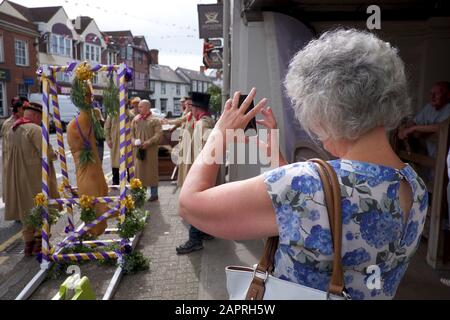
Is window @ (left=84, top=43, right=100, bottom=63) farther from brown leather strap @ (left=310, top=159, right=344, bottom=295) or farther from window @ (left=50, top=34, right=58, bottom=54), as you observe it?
brown leather strap @ (left=310, top=159, right=344, bottom=295)

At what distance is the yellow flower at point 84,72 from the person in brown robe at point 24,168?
3.73 feet

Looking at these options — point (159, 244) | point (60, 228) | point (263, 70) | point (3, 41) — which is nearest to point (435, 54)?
point (263, 70)

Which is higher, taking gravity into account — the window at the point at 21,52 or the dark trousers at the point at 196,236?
the window at the point at 21,52

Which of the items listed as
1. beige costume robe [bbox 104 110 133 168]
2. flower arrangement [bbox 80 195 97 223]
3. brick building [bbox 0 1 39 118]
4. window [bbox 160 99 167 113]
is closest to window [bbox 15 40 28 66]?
brick building [bbox 0 1 39 118]

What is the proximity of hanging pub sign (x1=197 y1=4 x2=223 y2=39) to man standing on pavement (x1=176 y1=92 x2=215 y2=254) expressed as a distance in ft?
A: 15.1

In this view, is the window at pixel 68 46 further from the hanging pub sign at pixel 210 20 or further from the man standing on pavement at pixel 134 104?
the man standing on pavement at pixel 134 104

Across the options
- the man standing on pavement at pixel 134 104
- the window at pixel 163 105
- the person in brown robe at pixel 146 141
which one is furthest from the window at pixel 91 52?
the person in brown robe at pixel 146 141

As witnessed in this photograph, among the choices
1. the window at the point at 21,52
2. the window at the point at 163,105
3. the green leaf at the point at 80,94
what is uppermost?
the window at the point at 21,52

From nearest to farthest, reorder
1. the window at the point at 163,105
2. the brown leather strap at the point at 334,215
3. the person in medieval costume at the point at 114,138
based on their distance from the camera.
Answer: the brown leather strap at the point at 334,215, the person in medieval costume at the point at 114,138, the window at the point at 163,105

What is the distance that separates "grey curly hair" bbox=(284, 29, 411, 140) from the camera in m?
0.95

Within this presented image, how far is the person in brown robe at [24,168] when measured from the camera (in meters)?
4.23

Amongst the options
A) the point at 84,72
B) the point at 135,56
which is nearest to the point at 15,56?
the point at 135,56

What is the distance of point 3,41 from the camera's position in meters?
23.6
